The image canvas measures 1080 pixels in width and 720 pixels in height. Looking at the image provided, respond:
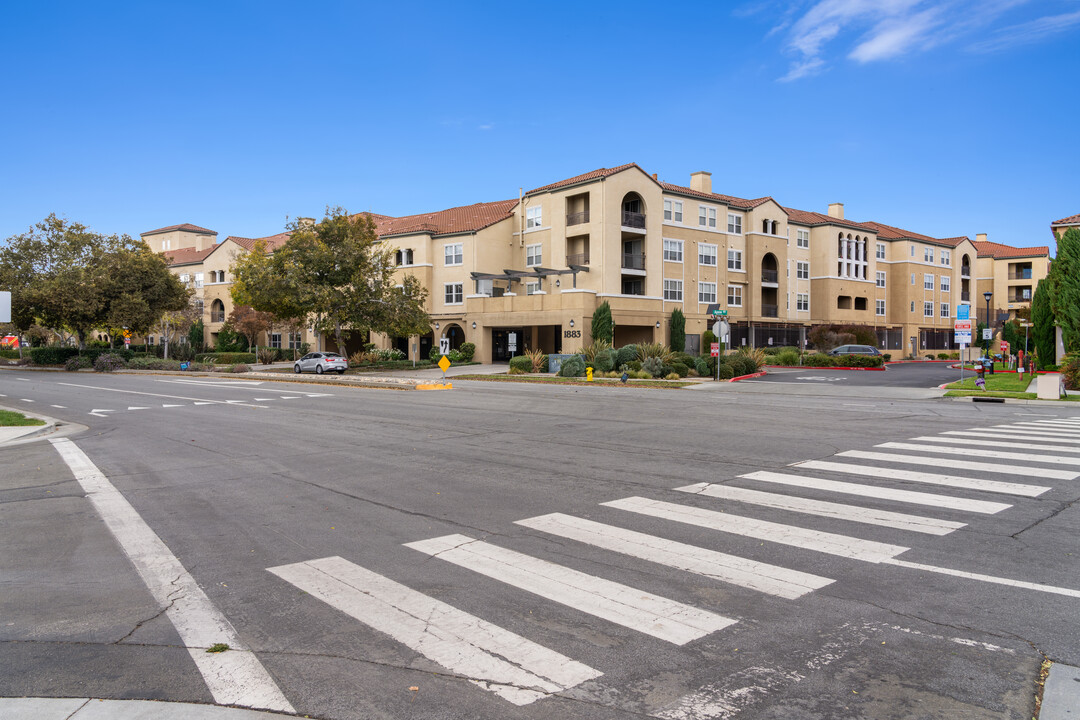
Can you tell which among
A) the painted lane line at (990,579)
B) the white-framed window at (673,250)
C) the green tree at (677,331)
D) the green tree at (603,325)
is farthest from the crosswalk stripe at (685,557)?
the white-framed window at (673,250)

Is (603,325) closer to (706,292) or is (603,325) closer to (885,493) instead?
(706,292)

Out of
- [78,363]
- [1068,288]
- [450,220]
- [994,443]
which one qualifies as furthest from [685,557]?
[78,363]

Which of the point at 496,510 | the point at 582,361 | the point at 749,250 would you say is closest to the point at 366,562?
the point at 496,510

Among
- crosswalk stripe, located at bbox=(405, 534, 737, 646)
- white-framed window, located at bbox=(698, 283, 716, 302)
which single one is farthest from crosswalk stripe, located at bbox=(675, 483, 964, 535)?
white-framed window, located at bbox=(698, 283, 716, 302)

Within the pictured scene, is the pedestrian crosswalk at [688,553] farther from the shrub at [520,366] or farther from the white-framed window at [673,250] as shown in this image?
the white-framed window at [673,250]

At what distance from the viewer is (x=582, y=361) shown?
3588cm

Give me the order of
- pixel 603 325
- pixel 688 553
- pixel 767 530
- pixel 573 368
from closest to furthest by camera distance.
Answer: pixel 688 553 < pixel 767 530 < pixel 573 368 < pixel 603 325

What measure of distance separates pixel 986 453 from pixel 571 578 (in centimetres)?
862

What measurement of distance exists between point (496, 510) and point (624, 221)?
41335 millimetres

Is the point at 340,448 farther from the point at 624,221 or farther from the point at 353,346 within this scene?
the point at 353,346

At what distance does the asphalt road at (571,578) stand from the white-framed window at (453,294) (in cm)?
3936

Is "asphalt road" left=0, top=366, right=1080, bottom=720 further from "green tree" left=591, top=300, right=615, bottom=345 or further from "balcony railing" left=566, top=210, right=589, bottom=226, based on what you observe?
"balcony railing" left=566, top=210, right=589, bottom=226

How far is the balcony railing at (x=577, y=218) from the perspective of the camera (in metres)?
46.6

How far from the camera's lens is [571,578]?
5.38 m
